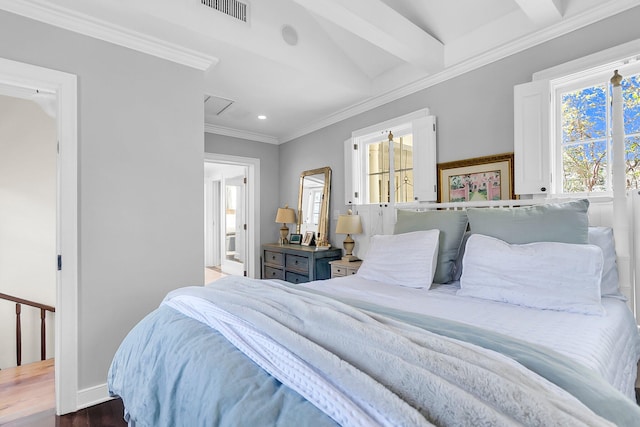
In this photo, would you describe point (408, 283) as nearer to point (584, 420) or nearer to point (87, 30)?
point (584, 420)

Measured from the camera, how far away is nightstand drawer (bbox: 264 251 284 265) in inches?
171

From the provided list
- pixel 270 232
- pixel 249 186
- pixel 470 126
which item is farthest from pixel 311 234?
pixel 470 126

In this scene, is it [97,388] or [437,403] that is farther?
[97,388]

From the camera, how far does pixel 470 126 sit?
2725 mm

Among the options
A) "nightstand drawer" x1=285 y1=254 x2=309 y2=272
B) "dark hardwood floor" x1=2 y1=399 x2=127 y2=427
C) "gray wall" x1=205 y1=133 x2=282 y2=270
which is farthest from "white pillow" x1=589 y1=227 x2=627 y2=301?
"gray wall" x1=205 y1=133 x2=282 y2=270

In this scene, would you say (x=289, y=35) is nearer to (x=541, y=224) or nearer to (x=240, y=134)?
(x=240, y=134)

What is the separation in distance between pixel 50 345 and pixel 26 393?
1336 mm

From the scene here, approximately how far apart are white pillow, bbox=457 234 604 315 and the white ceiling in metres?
1.56

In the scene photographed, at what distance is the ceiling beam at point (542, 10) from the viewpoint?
204 cm

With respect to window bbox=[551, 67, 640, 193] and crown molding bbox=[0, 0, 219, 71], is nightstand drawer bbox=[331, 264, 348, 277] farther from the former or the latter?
crown molding bbox=[0, 0, 219, 71]

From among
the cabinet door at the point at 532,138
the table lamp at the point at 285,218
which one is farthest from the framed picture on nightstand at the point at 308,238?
the cabinet door at the point at 532,138

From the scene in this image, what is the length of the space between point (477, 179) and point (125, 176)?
2.66 metres

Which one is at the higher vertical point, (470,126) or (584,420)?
(470,126)

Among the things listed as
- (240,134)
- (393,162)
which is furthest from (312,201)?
(393,162)
